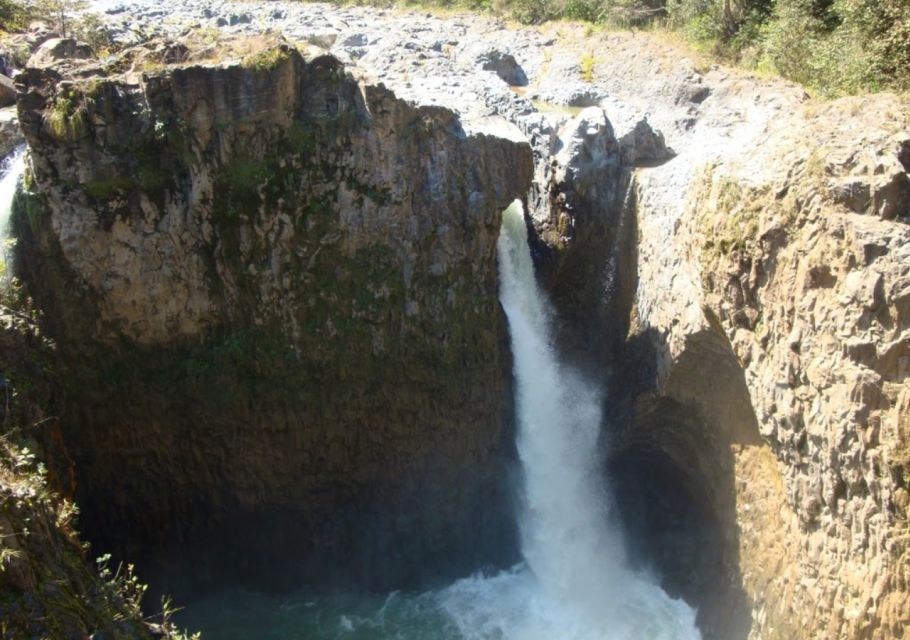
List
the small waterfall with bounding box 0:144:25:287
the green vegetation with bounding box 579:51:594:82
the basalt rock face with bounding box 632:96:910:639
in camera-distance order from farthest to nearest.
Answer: the green vegetation with bounding box 579:51:594:82, the small waterfall with bounding box 0:144:25:287, the basalt rock face with bounding box 632:96:910:639

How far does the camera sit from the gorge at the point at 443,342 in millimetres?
10969

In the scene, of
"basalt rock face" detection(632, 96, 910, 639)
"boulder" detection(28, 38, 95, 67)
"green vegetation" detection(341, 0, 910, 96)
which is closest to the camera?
"basalt rock face" detection(632, 96, 910, 639)

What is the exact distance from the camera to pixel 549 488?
16.5 metres

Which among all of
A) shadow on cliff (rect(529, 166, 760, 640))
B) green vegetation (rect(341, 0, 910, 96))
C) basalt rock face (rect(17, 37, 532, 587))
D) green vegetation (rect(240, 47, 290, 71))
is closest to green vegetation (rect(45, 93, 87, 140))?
basalt rock face (rect(17, 37, 532, 587))

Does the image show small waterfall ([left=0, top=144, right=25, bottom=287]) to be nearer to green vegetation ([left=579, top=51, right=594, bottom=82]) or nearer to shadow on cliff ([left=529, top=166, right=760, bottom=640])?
shadow on cliff ([left=529, top=166, right=760, bottom=640])

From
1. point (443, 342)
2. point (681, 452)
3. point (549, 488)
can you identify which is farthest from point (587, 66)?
point (549, 488)

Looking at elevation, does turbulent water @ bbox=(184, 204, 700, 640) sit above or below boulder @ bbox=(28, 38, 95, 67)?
below

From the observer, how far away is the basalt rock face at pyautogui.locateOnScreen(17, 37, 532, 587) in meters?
13.1

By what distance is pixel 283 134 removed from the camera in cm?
1369

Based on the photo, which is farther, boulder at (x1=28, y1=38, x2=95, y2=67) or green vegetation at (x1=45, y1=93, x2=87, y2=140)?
boulder at (x1=28, y1=38, x2=95, y2=67)

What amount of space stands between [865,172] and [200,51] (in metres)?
10.8

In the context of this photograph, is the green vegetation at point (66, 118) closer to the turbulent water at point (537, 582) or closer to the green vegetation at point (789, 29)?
the turbulent water at point (537, 582)

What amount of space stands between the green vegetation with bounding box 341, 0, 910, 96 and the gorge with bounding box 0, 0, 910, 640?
1.28 metres

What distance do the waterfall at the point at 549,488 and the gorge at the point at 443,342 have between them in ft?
0.21
